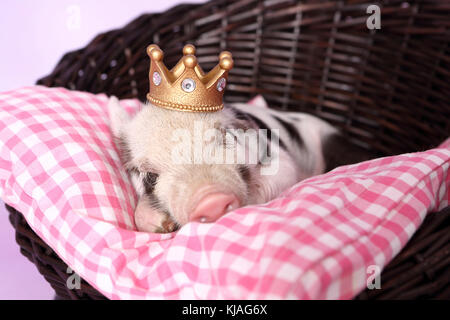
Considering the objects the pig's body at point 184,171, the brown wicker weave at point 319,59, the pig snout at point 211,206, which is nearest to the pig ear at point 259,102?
the brown wicker weave at point 319,59

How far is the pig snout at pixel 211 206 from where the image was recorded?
905 millimetres

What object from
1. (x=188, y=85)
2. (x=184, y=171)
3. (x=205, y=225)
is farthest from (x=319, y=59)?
(x=205, y=225)

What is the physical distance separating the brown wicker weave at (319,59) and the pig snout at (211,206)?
89 cm

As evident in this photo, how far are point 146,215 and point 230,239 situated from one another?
42 cm

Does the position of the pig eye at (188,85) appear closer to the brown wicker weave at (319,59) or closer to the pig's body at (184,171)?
the pig's body at (184,171)

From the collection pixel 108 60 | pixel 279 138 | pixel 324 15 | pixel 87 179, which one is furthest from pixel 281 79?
pixel 87 179

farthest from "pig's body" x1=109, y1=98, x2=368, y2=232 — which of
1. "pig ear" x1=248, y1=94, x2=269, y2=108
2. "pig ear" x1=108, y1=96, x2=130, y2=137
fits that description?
"pig ear" x1=248, y1=94, x2=269, y2=108

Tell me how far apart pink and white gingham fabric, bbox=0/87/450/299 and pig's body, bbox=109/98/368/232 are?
0.07 meters

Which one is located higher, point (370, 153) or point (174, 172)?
point (174, 172)

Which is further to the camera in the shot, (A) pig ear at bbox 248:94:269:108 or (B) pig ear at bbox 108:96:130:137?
(A) pig ear at bbox 248:94:269:108

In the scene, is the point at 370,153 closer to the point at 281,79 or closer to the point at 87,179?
the point at 281,79

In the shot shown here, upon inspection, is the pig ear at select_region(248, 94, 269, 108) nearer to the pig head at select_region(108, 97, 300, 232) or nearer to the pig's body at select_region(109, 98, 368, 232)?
the pig's body at select_region(109, 98, 368, 232)

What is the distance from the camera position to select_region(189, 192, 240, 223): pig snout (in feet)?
2.97
